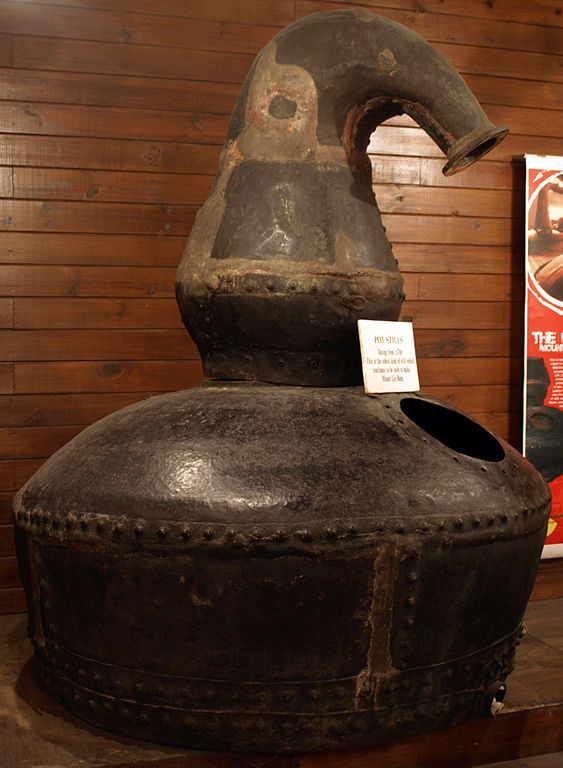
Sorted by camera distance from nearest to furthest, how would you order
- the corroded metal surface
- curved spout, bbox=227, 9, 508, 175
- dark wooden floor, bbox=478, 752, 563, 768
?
the corroded metal surface → dark wooden floor, bbox=478, 752, 563, 768 → curved spout, bbox=227, 9, 508, 175

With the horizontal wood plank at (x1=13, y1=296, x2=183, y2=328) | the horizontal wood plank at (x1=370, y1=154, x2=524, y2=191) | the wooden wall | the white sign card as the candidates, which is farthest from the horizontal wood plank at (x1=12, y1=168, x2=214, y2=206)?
the white sign card

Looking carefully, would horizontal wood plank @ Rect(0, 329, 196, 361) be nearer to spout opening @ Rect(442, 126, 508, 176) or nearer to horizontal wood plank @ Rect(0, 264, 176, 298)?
horizontal wood plank @ Rect(0, 264, 176, 298)

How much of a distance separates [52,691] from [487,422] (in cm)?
234

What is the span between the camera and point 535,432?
3.84 meters

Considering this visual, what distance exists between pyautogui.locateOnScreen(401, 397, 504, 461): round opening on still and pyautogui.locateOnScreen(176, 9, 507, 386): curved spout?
332mm

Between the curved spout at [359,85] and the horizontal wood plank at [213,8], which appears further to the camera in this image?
the horizontal wood plank at [213,8]

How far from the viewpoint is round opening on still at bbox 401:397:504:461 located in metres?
2.60

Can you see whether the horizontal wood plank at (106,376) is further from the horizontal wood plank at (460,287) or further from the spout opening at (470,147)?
the spout opening at (470,147)

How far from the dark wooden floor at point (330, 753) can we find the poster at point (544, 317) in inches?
54.1

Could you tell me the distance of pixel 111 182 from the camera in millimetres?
3357

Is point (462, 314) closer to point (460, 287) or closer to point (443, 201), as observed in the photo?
point (460, 287)

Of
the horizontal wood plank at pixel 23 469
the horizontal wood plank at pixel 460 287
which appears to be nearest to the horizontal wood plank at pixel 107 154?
the horizontal wood plank at pixel 460 287

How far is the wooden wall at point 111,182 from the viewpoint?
327 cm

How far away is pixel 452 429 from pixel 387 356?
0.46m
